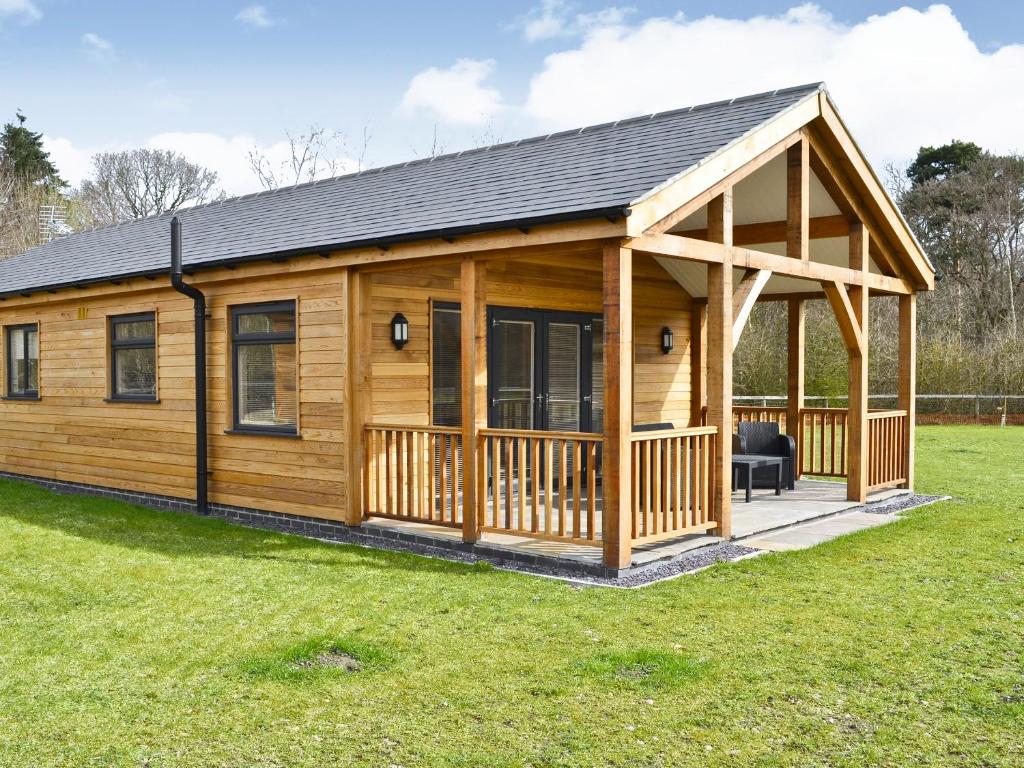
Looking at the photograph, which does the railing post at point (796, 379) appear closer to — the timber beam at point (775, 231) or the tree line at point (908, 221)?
the timber beam at point (775, 231)

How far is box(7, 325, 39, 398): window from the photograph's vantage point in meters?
12.4

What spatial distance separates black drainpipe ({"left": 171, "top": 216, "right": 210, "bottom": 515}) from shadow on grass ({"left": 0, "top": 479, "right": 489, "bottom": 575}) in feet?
1.01

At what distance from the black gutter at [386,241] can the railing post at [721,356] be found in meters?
1.57

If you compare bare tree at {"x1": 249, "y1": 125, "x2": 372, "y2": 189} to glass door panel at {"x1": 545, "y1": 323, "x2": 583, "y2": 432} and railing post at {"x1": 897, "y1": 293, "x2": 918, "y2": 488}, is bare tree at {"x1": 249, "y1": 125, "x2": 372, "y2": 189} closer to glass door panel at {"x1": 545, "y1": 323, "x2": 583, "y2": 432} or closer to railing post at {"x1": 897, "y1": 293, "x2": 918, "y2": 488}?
glass door panel at {"x1": 545, "y1": 323, "x2": 583, "y2": 432}

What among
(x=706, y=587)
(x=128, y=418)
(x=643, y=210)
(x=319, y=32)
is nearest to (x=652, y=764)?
(x=706, y=587)

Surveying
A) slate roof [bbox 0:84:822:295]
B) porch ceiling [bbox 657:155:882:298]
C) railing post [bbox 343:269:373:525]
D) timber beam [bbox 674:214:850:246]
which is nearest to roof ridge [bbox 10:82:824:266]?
slate roof [bbox 0:84:822:295]

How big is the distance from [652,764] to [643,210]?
3.83 meters

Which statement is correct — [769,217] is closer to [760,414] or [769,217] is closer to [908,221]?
[760,414]

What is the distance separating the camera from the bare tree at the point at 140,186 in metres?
31.4

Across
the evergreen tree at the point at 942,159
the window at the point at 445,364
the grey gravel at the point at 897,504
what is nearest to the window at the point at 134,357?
the window at the point at 445,364

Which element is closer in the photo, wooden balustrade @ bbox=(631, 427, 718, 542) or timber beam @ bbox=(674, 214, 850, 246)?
wooden balustrade @ bbox=(631, 427, 718, 542)

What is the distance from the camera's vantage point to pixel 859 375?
965 cm

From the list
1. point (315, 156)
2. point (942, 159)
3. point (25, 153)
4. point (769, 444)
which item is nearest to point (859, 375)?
point (769, 444)

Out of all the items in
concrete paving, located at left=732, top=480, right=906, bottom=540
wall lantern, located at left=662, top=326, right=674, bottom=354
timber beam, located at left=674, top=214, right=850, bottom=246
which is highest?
timber beam, located at left=674, top=214, right=850, bottom=246
